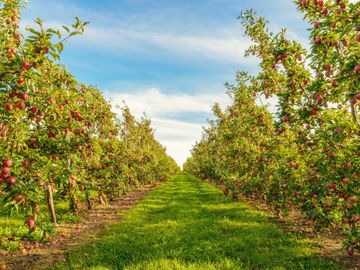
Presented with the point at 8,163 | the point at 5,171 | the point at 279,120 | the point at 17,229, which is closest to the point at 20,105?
the point at 8,163

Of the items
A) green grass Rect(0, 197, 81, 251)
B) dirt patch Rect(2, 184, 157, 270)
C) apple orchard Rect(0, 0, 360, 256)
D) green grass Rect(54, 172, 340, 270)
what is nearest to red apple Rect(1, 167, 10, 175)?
apple orchard Rect(0, 0, 360, 256)

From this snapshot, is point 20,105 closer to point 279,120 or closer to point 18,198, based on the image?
point 18,198

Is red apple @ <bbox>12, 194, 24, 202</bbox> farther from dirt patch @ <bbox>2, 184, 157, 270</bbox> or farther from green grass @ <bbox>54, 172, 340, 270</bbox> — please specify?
dirt patch @ <bbox>2, 184, 157, 270</bbox>

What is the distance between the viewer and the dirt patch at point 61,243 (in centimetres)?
725

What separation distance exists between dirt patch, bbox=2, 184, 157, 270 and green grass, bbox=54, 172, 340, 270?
48cm

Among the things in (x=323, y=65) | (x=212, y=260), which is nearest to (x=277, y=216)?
(x=212, y=260)

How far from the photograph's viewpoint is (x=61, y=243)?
354 inches

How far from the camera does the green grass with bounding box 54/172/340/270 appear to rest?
6.71 meters

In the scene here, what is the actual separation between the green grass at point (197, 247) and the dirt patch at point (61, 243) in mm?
477

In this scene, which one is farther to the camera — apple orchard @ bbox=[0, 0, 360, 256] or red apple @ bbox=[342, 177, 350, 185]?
red apple @ bbox=[342, 177, 350, 185]

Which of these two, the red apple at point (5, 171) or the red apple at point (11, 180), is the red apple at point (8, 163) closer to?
the red apple at point (5, 171)

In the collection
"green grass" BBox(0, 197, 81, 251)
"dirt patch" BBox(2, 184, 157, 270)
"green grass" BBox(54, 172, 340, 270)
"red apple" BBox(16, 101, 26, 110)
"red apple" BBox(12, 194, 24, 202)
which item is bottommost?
"green grass" BBox(54, 172, 340, 270)

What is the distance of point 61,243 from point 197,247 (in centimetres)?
437

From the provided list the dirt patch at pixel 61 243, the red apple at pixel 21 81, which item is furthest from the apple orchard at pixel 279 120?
the dirt patch at pixel 61 243
